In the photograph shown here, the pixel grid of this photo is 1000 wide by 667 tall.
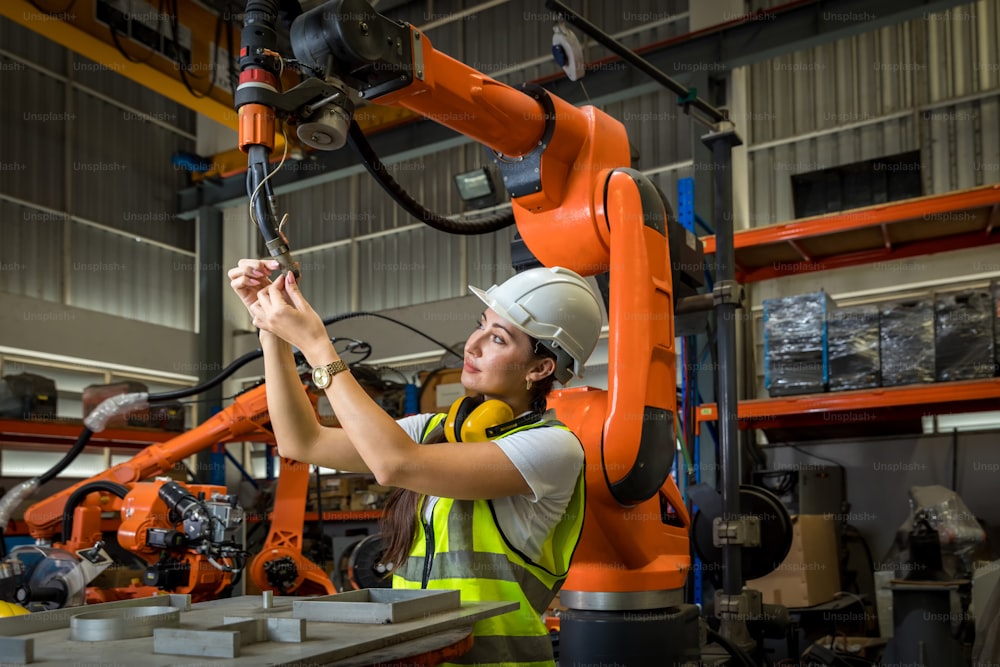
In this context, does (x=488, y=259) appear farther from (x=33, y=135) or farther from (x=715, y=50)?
(x=33, y=135)

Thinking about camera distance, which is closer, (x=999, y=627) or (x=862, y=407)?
(x=999, y=627)

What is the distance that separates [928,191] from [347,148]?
615 centimetres

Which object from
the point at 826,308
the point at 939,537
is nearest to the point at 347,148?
the point at 826,308

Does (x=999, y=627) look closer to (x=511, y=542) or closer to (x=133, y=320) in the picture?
(x=511, y=542)

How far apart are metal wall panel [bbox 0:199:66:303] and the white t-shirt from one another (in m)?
11.4

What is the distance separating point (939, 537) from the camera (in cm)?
549

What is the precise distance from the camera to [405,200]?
2.93 m

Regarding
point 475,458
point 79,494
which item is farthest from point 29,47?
point 475,458

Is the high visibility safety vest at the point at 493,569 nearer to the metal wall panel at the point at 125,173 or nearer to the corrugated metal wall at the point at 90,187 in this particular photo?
the corrugated metal wall at the point at 90,187

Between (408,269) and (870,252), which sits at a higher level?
(408,269)

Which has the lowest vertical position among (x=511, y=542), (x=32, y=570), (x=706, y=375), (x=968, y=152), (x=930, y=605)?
(x=930, y=605)

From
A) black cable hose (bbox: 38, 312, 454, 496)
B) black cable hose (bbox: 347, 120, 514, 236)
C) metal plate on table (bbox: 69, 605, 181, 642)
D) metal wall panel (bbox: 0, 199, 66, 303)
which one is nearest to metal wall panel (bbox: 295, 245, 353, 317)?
metal wall panel (bbox: 0, 199, 66, 303)

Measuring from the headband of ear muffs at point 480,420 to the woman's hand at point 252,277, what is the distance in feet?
1.74

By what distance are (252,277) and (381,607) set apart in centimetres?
82
